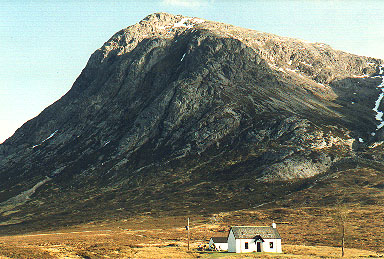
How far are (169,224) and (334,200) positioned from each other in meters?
65.9

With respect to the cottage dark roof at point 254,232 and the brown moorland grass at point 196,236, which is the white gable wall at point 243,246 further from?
the brown moorland grass at point 196,236

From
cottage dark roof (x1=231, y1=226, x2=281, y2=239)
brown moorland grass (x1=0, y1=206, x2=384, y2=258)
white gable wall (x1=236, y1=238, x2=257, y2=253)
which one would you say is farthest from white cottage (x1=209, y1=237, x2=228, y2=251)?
white gable wall (x1=236, y1=238, x2=257, y2=253)

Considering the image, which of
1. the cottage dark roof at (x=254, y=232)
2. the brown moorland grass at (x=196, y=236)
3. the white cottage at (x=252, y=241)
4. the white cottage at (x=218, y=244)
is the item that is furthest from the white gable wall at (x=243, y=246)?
the brown moorland grass at (x=196, y=236)

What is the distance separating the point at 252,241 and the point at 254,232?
1.96 meters

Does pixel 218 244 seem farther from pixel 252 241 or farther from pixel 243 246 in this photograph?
pixel 252 241

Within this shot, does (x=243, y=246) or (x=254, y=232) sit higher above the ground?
(x=254, y=232)

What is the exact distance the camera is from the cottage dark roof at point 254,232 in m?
80.2

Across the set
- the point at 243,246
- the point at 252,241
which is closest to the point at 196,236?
the point at 252,241

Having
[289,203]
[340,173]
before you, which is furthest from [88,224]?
[340,173]

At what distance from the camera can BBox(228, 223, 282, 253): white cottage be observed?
7938 cm

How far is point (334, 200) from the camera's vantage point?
156 metres

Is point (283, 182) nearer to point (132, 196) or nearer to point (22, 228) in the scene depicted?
point (132, 196)

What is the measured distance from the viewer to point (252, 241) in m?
80.6

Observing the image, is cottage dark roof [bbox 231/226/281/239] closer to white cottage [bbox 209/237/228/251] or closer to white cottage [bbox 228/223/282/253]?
white cottage [bbox 228/223/282/253]
